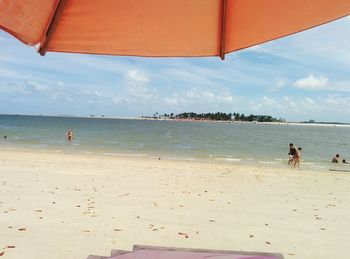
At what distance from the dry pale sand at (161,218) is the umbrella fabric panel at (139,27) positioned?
3.93 metres

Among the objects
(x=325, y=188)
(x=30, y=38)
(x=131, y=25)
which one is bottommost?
(x=325, y=188)

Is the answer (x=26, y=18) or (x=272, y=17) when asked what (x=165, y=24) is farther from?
(x=26, y=18)

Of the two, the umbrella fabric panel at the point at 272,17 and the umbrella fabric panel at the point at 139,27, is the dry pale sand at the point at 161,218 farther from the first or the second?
the umbrella fabric panel at the point at 272,17

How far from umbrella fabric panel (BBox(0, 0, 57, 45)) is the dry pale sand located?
13.4 feet

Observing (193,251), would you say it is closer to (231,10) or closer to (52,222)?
(231,10)

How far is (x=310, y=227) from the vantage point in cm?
781

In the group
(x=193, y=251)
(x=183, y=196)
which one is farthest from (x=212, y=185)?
(x=193, y=251)

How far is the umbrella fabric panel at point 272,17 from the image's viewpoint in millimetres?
2282

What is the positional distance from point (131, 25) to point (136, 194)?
8239 millimetres

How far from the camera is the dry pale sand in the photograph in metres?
6.36

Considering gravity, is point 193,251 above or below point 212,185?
above

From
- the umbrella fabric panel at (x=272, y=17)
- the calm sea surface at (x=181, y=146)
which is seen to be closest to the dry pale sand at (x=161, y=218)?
the umbrella fabric panel at (x=272, y=17)

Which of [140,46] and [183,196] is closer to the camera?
[140,46]

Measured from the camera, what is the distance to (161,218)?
315 inches
